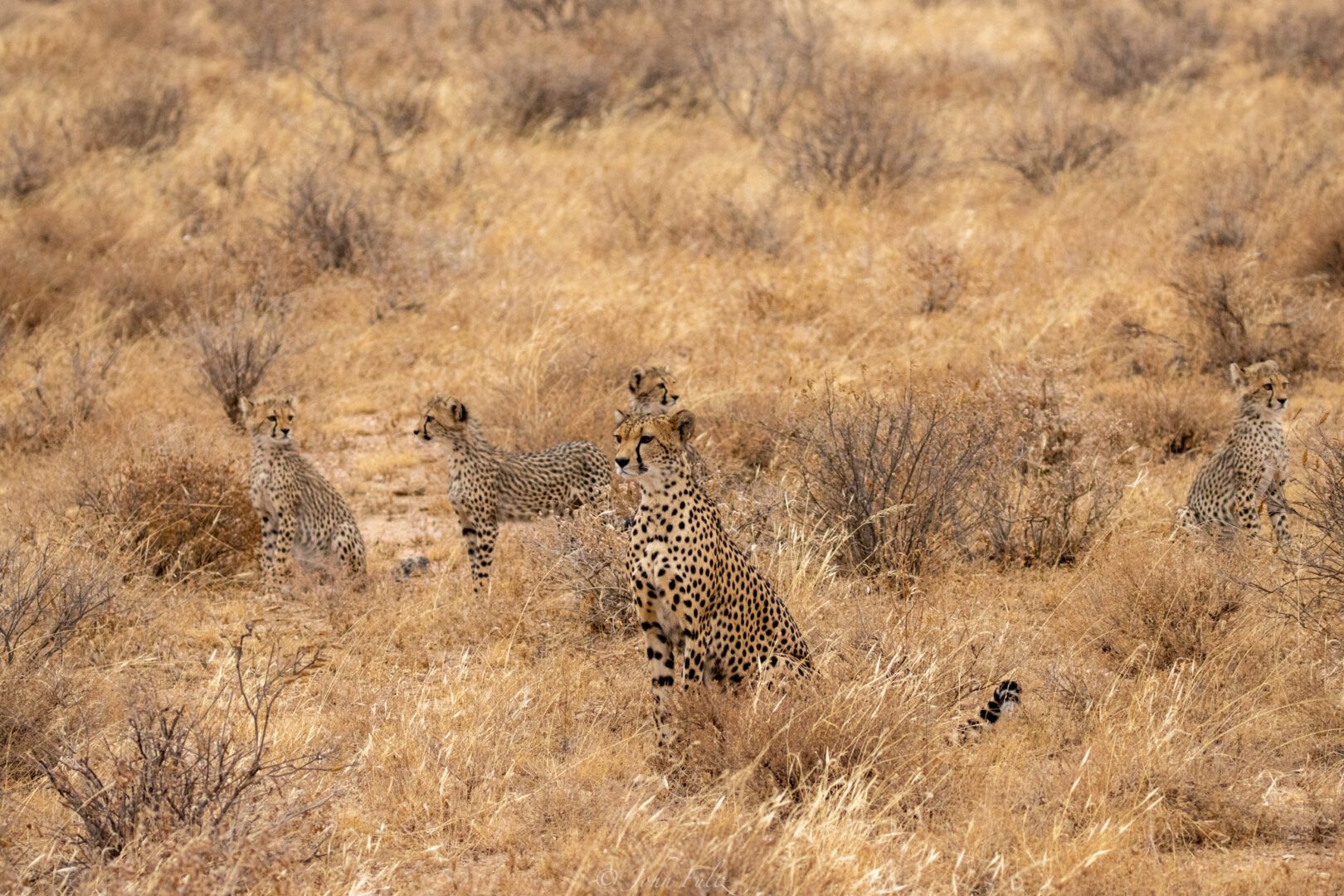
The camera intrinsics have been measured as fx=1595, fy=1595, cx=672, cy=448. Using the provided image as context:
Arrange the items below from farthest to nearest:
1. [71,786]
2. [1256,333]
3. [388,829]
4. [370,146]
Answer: [370,146] < [1256,333] < [388,829] < [71,786]

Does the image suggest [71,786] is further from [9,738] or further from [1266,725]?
[1266,725]

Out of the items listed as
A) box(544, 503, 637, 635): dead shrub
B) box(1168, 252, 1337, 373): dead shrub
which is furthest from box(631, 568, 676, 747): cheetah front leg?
box(1168, 252, 1337, 373): dead shrub

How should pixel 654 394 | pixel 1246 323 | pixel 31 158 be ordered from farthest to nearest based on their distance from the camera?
1. pixel 31 158
2. pixel 1246 323
3. pixel 654 394

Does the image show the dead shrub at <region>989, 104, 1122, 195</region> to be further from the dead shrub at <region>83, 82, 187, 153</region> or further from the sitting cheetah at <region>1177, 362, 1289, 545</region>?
the dead shrub at <region>83, 82, 187, 153</region>

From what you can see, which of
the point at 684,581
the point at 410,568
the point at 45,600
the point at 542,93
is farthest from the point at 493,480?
the point at 542,93

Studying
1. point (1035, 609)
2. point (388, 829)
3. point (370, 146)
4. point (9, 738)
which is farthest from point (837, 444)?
point (370, 146)

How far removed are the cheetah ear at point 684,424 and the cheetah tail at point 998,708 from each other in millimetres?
1161

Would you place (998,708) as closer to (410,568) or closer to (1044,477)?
(1044,477)

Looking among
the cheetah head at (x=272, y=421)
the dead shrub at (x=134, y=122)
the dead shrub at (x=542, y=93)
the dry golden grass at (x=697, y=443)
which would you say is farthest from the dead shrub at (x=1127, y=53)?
the cheetah head at (x=272, y=421)

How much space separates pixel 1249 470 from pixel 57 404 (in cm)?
576

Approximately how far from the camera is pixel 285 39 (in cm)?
1802

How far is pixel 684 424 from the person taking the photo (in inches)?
181

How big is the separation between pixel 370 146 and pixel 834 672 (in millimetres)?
10157

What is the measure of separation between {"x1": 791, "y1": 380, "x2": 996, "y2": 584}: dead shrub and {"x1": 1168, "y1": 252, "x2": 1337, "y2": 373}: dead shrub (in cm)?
304
